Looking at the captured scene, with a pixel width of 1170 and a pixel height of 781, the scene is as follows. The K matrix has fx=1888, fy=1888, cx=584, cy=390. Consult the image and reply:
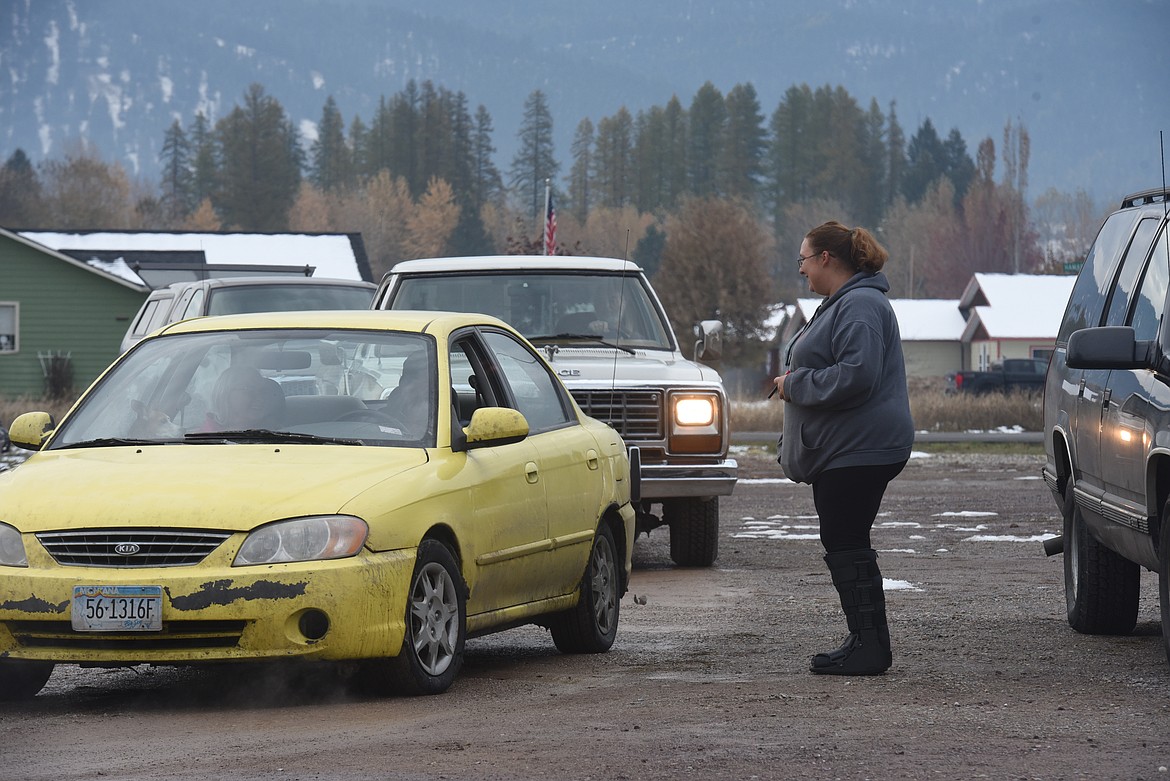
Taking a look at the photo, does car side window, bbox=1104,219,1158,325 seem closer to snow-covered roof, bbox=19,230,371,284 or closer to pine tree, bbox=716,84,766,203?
snow-covered roof, bbox=19,230,371,284

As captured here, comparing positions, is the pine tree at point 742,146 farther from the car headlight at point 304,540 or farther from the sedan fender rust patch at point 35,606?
the sedan fender rust patch at point 35,606

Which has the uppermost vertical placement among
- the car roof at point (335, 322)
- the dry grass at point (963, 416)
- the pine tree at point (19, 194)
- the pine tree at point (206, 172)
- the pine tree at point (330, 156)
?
the pine tree at point (330, 156)

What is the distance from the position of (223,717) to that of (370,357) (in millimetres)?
1821

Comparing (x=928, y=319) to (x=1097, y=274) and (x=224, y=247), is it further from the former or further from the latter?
(x=1097, y=274)

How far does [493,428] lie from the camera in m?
7.41

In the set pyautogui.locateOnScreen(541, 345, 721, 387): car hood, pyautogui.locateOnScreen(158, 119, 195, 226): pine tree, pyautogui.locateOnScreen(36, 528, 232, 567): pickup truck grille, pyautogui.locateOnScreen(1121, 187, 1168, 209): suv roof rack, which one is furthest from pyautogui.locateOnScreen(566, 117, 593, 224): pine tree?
pyautogui.locateOnScreen(36, 528, 232, 567): pickup truck grille

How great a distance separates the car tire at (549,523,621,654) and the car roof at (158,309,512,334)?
50.1 inches

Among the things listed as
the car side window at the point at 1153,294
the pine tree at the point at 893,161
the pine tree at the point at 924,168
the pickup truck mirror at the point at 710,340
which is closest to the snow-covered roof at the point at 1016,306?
the pickup truck mirror at the point at 710,340

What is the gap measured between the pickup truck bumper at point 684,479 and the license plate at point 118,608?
240 inches

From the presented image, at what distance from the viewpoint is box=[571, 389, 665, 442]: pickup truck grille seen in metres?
12.3

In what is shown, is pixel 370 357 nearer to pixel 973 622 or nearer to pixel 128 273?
pixel 973 622

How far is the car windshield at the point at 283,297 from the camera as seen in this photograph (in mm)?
17391

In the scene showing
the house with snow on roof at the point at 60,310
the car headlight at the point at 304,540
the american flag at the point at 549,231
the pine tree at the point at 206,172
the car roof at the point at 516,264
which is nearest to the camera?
the car headlight at the point at 304,540

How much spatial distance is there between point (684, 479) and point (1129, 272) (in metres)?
4.25
